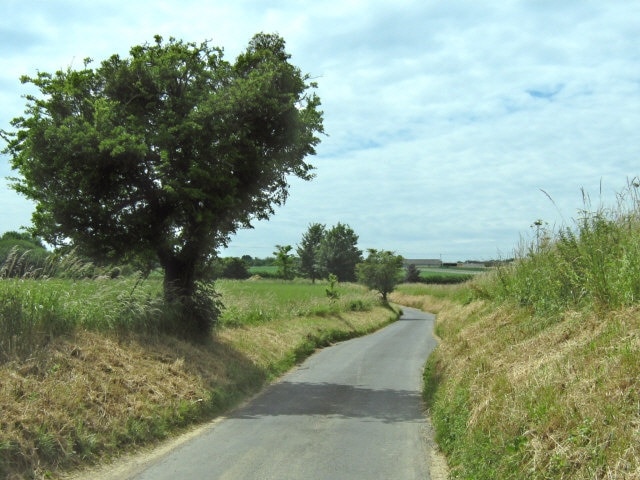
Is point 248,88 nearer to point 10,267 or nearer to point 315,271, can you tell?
point 10,267

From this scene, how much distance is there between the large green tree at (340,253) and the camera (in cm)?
11525

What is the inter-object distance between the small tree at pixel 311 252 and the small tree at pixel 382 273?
5250 cm

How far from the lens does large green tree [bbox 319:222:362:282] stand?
115250 mm

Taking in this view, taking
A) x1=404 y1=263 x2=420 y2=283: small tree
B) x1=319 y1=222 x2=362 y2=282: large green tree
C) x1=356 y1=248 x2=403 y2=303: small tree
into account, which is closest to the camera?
x1=356 y1=248 x2=403 y2=303: small tree

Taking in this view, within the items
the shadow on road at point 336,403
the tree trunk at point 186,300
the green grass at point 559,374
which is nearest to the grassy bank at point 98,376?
the tree trunk at point 186,300

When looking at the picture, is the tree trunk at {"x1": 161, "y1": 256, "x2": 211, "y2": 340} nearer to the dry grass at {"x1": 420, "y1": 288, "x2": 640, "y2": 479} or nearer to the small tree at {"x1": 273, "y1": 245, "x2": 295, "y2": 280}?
the dry grass at {"x1": 420, "y1": 288, "x2": 640, "y2": 479}

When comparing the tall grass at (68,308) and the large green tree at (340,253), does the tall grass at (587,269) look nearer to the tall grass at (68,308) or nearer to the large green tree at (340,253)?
the tall grass at (68,308)

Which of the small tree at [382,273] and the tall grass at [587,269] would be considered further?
the small tree at [382,273]

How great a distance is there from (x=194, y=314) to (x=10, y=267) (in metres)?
5.24

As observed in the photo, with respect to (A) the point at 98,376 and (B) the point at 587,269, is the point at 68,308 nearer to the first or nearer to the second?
(A) the point at 98,376

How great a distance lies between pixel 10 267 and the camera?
424 inches

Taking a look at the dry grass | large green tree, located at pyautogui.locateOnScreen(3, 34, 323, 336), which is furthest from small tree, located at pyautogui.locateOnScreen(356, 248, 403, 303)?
the dry grass

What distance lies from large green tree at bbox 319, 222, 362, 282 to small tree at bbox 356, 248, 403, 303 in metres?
47.6

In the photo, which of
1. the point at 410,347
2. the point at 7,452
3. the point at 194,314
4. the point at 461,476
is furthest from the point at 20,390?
the point at 410,347
